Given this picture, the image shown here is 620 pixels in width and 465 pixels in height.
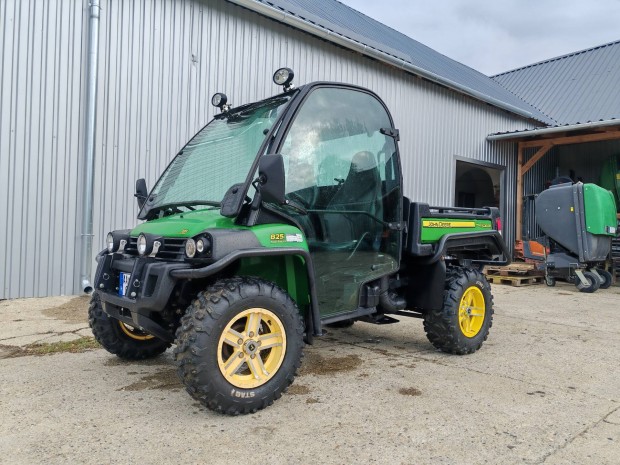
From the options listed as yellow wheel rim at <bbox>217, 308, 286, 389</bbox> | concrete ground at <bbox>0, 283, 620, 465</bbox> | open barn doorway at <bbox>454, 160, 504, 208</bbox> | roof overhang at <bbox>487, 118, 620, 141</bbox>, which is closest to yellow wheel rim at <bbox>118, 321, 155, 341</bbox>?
concrete ground at <bbox>0, 283, 620, 465</bbox>

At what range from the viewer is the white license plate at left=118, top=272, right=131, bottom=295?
3.08m

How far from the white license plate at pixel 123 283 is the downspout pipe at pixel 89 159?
3636 millimetres

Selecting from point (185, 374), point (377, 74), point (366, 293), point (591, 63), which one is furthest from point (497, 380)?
point (591, 63)

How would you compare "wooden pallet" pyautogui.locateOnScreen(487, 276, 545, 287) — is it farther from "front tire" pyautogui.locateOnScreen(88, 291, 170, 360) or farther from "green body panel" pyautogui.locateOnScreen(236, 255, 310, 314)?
"front tire" pyautogui.locateOnScreen(88, 291, 170, 360)

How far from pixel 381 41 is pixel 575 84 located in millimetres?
9299

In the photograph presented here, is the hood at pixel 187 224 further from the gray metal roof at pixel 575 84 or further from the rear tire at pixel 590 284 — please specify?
the gray metal roof at pixel 575 84

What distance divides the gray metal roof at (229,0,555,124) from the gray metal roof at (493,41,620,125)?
0.92 meters

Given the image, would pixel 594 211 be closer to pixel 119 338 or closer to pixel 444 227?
pixel 444 227

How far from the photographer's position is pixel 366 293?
150 inches

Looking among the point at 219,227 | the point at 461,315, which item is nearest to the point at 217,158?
the point at 219,227

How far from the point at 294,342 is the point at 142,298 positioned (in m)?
0.91

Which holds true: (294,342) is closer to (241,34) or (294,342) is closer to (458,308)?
(458,308)

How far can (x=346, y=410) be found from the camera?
301 cm


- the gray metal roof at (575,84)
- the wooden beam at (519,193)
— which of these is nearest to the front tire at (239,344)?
the wooden beam at (519,193)
